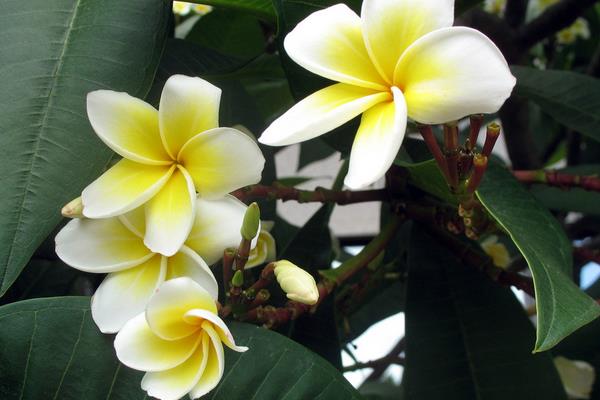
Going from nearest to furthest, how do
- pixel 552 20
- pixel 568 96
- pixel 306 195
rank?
1. pixel 306 195
2. pixel 568 96
3. pixel 552 20

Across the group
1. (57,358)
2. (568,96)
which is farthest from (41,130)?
(568,96)

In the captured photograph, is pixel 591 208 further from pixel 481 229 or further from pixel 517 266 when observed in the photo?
pixel 481 229

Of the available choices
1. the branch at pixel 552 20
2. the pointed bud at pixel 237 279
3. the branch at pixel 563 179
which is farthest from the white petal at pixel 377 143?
the branch at pixel 552 20

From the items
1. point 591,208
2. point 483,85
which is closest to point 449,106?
point 483,85

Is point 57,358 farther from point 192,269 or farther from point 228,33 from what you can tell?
point 228,33

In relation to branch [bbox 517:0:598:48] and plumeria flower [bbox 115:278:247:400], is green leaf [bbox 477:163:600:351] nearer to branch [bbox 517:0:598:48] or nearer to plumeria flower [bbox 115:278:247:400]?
plumeria flower [bbox 115:278:247:400]

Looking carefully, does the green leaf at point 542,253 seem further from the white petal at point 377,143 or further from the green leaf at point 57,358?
the green leaf at point 57,358

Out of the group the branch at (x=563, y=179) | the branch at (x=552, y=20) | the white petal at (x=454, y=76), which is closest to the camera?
the white petal at (x=454, y=76)
